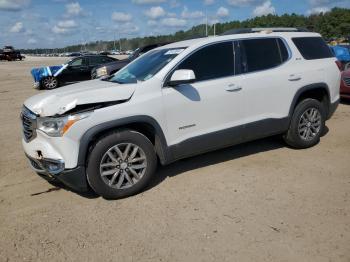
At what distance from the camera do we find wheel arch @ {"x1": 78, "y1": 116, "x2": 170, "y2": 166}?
3.89 m

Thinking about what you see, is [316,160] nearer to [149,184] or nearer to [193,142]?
[193,142]

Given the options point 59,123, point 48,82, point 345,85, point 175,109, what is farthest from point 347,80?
point 48,82

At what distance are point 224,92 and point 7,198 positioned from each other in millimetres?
3002

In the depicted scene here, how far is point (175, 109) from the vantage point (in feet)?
14.3

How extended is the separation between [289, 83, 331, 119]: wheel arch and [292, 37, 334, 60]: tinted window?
0.47 meters

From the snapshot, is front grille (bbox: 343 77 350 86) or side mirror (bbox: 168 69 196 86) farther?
front grille (bbox: 343 77 350 86)

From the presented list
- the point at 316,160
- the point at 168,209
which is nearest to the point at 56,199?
the point at 168,209

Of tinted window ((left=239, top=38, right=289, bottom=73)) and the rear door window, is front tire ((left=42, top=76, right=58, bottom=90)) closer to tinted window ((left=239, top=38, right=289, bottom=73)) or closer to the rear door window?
the rear door window

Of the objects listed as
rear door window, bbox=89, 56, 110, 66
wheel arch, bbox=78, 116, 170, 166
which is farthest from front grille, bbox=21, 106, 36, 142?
rear door window, bbox=89, 56, 110, 66

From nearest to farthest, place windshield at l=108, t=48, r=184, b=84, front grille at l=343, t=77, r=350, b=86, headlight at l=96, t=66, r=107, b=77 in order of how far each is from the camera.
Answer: windshield at l=108, t=48, r=184, b=84 < front grille at l=343, t=77, r=350, b=86 < headlight at l=96, t=66, r=107, b=77

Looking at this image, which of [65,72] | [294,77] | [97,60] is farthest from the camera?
[97,60]

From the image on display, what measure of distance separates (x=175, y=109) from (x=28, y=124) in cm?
175

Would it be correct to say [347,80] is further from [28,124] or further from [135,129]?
[28,124]

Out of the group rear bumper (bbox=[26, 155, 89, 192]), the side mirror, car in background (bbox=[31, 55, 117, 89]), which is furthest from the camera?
car in background (bbox=[31, 55, 117, 89])
